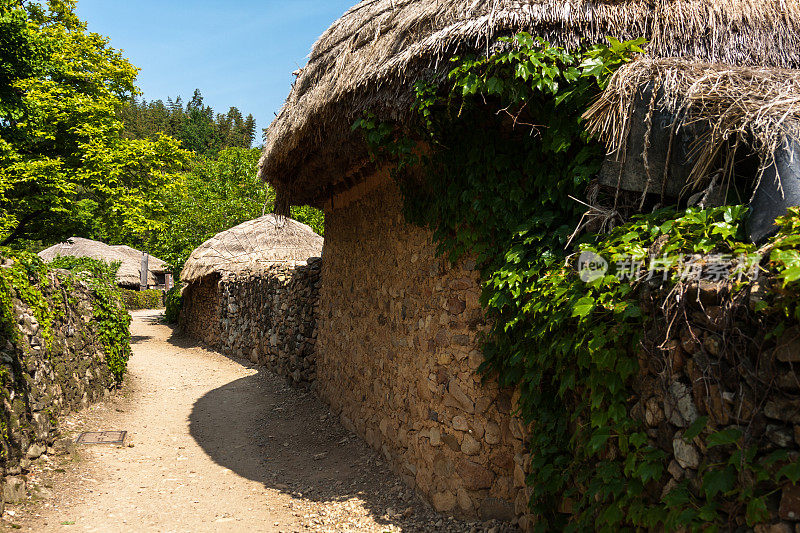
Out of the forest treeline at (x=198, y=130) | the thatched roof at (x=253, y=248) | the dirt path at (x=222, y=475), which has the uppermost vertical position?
the forest treeline at (x=198, y=130)

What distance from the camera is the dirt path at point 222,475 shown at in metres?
4.09

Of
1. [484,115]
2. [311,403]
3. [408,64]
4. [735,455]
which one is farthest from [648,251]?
[311,403]

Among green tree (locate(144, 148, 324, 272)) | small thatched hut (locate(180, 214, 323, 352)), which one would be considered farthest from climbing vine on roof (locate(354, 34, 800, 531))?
green tree (locate(144, 148, 324, 272))

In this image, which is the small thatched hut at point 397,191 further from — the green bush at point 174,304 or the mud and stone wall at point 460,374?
the green bush at point 174,304

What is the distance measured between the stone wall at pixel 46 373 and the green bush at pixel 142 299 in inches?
605

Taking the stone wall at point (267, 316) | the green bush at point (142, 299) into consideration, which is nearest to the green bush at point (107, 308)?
the stone wall at point (267, 316)

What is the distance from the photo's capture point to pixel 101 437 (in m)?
5.84

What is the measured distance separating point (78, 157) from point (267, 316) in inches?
256

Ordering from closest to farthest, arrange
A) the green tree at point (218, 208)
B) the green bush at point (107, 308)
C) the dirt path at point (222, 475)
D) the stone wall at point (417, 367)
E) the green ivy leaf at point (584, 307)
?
the green ivy leaf at point (584, 307) < the stone wall at point (417, 367) < the dirt path at point (222, 475) < the green bush at point (107, 308) < the green tree at point (218, 208)

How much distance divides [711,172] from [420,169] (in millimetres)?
2224

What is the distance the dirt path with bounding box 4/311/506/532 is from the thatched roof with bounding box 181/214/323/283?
4.82 meters

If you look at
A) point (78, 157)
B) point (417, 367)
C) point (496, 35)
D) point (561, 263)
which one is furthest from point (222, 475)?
point (78, 157)

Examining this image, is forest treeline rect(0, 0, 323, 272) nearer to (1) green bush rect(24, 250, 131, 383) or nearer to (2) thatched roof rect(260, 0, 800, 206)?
(1) green bush rect(24, 250, 131, 383)

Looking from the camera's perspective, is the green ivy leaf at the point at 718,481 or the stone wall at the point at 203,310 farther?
the stone wall at the point at 203,310
